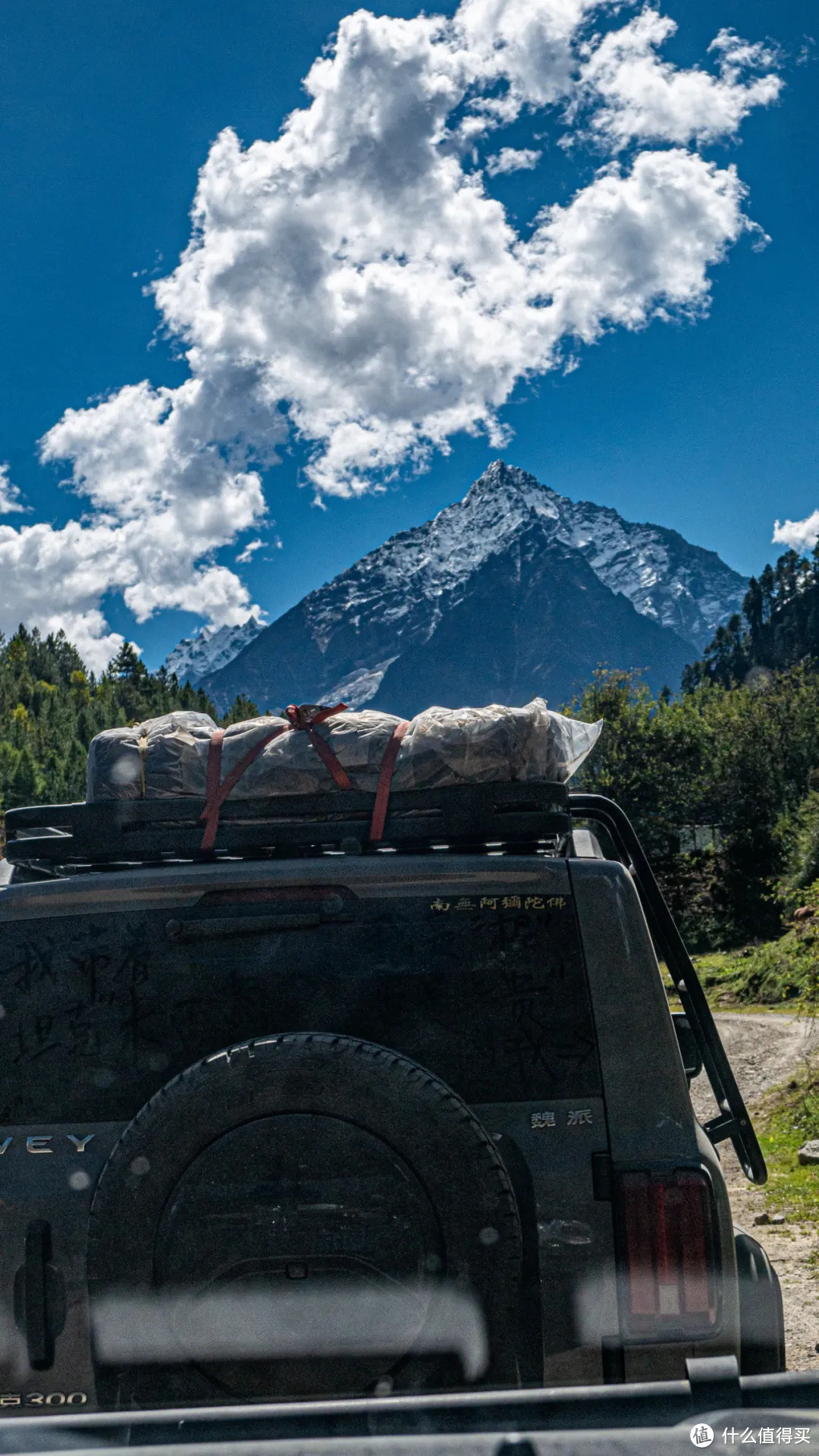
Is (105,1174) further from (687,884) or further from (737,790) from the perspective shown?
(737,790)

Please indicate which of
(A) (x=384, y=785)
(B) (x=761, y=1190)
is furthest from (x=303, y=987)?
(B) (x=761, y=1190)

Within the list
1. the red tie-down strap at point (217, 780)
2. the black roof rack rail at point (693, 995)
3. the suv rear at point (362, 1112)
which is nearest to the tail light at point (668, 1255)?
the suv rear at point (362, 1112)

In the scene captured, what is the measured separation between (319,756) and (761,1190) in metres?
Answer: 7.81

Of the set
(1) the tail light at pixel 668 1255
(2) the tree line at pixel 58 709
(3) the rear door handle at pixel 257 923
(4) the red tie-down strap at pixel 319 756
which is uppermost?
(2) the tree line at pixel 58 709

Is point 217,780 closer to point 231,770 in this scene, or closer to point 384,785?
point 231,770

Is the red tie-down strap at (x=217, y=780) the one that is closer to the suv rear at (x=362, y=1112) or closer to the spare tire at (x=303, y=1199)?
the suv rear at (x=362, y=1112)

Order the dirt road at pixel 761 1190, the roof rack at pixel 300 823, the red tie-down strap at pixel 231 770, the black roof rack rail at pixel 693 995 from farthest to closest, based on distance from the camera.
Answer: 1. the dirt road at pixel 761 1190
2. the black roof rack rail at pixel 693 995
3. the red tie-down strap at pixel 231 770
4. the roof rack at pixel 300 823

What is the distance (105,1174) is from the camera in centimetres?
229

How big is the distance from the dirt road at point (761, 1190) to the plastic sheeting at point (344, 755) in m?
3.60

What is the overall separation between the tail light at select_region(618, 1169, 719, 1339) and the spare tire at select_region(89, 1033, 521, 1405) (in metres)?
0.27

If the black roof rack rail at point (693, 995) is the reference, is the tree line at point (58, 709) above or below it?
Result: above

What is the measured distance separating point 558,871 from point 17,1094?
1.31 m

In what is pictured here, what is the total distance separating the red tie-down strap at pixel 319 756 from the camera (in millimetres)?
2936

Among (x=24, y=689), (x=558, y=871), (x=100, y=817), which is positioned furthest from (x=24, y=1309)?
(x=24, y=689)
